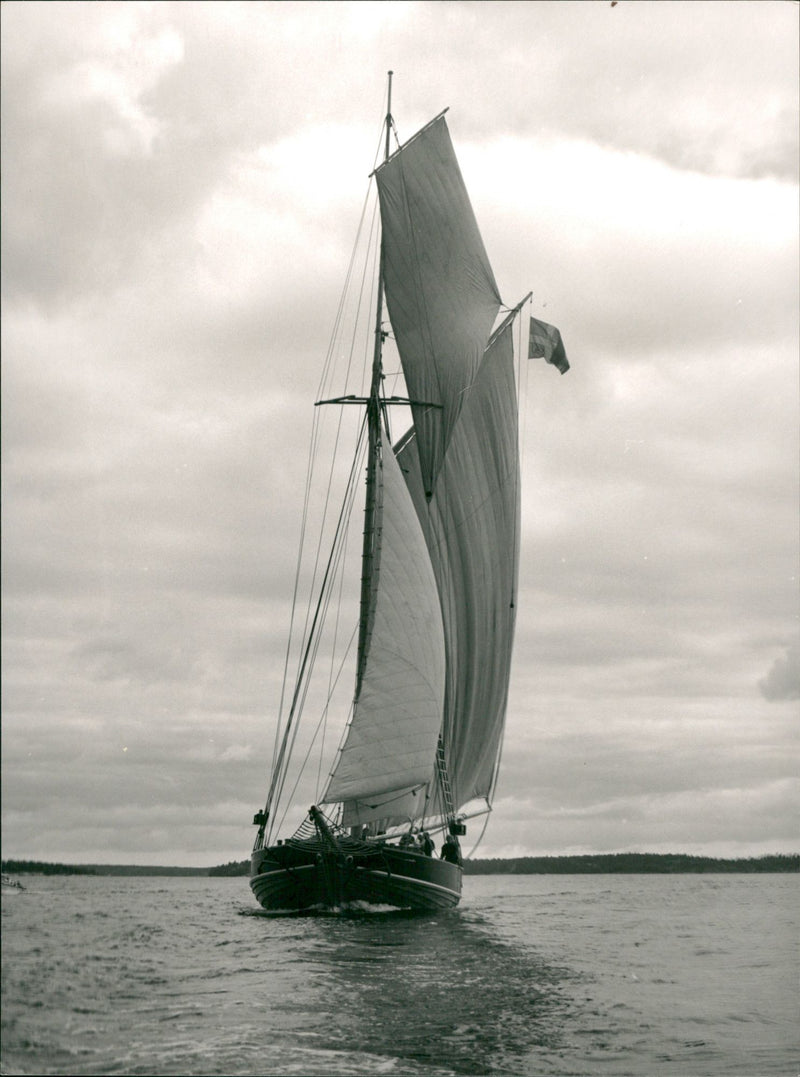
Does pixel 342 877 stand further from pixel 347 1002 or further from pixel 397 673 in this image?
pixel 347 1002

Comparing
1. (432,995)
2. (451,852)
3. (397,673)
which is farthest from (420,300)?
(432,995)

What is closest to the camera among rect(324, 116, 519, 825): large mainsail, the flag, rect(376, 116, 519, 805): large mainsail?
rect(324, 116, 519, 825): large mainsail

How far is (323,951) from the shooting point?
21781 mm

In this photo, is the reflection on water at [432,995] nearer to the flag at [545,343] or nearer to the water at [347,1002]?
the water at [347,1002]

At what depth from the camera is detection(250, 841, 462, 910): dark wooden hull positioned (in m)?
30.3

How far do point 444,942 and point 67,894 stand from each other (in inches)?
646

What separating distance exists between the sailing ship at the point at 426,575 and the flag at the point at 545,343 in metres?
0.06

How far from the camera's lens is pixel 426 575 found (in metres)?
32.0

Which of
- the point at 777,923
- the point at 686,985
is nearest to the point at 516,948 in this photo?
the point at 686,985

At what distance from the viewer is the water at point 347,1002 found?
10164 mm

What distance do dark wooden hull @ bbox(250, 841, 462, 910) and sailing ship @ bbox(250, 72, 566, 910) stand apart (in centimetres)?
4

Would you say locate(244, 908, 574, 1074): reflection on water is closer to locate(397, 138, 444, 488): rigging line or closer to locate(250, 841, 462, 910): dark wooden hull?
locate(250, 841, 462, 910): dark wooden hull

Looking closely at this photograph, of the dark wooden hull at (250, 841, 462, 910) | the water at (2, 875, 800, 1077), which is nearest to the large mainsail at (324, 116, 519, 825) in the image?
the dark wooden hull at (250, 841, 462, 910)

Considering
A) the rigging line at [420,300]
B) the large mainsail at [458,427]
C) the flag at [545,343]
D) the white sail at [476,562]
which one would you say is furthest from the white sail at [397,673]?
the flag at [545,343]
